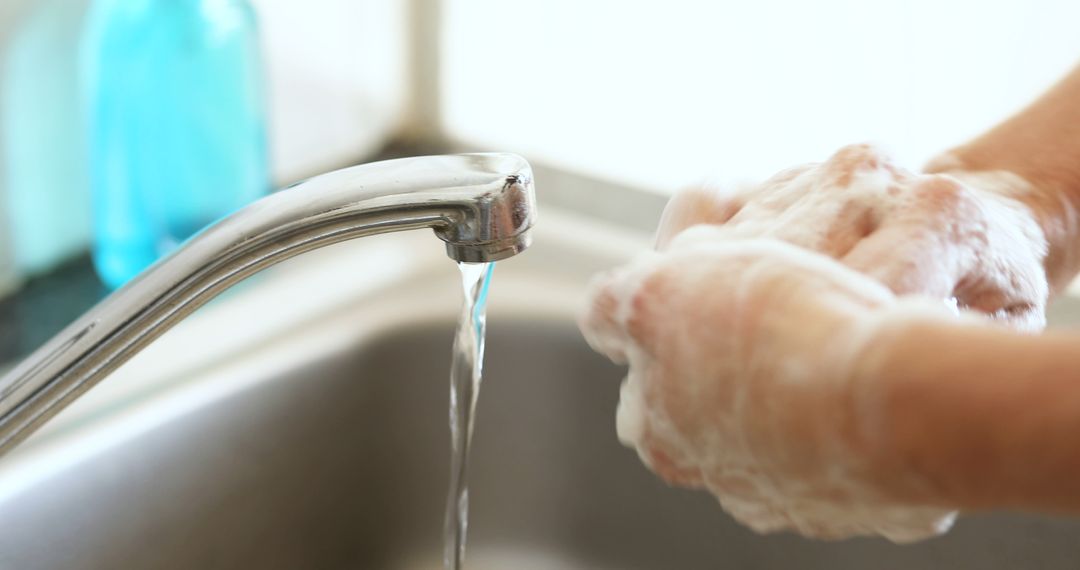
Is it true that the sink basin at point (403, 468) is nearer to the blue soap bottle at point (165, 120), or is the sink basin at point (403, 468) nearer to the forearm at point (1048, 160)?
the blue soap bottle at point (165, 120)

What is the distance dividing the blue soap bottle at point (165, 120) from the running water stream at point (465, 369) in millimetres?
257

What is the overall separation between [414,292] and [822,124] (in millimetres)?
274

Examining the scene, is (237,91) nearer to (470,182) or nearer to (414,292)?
(414,292)

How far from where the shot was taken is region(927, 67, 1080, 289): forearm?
46 cm

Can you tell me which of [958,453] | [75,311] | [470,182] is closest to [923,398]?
[958,453]

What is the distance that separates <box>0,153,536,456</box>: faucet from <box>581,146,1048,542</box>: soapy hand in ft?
0.19

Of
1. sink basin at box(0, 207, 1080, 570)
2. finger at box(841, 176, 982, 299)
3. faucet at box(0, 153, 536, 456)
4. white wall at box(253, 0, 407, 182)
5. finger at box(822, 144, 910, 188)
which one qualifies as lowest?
sink basin at box(0, 207, 1080, 570)

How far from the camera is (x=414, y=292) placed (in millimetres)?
750

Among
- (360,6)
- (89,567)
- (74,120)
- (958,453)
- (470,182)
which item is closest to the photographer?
(958,453)

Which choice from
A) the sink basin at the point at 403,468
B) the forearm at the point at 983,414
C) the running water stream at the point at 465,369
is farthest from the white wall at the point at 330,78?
the forearm at the point at 983,414

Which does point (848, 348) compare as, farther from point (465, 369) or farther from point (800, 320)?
point (465, 369)

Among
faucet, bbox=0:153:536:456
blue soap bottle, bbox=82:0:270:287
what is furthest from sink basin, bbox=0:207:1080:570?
faucet, bbox=0:153:536:456

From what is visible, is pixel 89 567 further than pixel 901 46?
No

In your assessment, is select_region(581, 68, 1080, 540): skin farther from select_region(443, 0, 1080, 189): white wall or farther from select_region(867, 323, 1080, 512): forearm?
select_region(443, 0, 1080, 189): white wall
